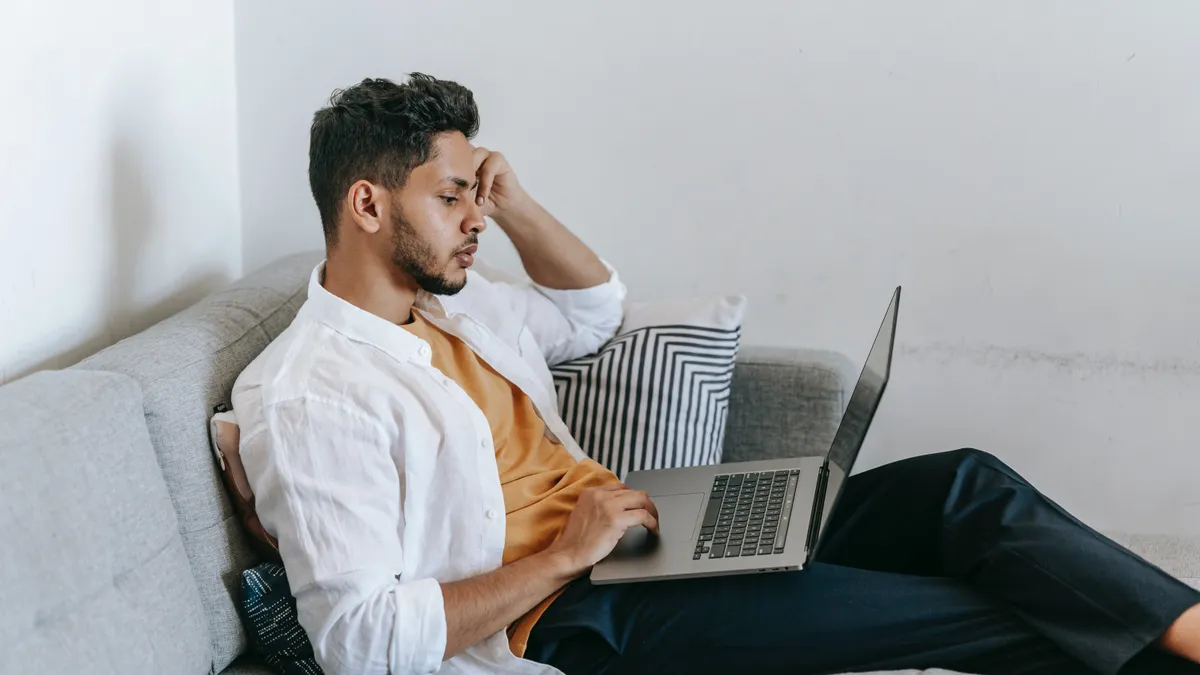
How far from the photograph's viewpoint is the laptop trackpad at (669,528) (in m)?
1.56

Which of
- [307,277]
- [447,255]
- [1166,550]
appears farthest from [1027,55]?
[307,277]

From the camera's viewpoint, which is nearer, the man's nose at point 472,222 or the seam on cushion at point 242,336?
the seam on cushion at point 242,336

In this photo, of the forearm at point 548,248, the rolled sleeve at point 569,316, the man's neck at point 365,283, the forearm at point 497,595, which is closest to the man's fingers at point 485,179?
the forearm at point 548,248

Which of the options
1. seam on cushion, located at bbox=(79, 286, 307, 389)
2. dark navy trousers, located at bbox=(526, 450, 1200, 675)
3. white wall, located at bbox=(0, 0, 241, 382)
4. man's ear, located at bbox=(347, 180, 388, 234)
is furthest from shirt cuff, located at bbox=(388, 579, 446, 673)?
white wall, located at bbox=(0, 0, 241, 382)

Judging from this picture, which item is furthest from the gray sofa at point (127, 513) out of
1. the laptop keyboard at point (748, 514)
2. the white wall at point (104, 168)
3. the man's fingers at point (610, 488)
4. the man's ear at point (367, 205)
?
the laptop keyboard at point (748, 514)

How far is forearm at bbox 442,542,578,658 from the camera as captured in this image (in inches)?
55.7

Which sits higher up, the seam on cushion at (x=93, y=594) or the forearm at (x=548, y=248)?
the forearm at (x=548, y=248)

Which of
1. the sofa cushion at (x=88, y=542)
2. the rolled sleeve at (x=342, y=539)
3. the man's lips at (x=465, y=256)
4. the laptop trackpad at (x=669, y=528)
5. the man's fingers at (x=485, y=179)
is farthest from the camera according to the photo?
the man's fingers at (x=485, y=179)

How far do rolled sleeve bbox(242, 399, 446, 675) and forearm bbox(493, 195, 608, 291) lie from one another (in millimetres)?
607

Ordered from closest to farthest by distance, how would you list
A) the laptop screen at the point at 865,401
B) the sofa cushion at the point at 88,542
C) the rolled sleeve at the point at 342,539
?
the sofa cushion at the point at 88,542, the rolled sleeve at the point at 342,539, the laptop screen at the point at 865,401

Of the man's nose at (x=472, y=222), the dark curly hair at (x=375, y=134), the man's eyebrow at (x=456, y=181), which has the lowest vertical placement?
the man's nose at (x=472, y=222)

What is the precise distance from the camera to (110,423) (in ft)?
4.32

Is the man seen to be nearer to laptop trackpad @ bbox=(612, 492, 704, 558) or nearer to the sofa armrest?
laptop trackpad @ bbox=(612, 492, 704, 558)

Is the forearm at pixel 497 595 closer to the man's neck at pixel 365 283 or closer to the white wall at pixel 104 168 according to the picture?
the man's neck at pixel 365 283
